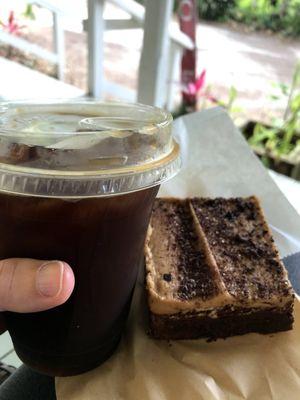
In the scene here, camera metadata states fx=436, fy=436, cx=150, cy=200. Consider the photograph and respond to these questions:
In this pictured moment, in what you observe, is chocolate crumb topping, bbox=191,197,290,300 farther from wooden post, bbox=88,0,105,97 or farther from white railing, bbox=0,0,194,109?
wooden post, bbox=88,0,105,97

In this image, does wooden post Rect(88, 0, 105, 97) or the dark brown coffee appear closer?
the dark brown coffee

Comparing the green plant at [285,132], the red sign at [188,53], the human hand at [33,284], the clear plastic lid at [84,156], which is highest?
the clear plastic lid at [84,156]

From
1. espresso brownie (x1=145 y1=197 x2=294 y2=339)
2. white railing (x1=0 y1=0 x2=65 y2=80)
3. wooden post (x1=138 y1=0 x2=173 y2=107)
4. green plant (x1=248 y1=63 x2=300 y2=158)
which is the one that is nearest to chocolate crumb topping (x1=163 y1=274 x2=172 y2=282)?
espresso brownie (x1=145 y1=197 x2=294 y2=339)

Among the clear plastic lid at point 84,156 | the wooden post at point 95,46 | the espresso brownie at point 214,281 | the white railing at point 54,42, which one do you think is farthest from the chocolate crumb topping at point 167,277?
the white railing at point 54,42

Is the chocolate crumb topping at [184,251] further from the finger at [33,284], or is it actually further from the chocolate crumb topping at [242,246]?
the finger at [33,284]

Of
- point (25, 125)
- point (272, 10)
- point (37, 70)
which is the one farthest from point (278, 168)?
point (25, 125)

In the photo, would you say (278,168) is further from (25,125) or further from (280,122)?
(25,125)
